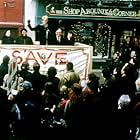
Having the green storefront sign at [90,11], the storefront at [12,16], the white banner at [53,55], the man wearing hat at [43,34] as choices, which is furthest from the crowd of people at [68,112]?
the green storefront sign at [90,11]

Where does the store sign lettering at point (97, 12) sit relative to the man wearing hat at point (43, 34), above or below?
above

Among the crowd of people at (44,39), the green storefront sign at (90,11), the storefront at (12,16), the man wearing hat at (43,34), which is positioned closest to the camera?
the crowd of people at (44,39)

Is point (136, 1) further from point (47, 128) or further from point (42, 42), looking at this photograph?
point (47, 128)

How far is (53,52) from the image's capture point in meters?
13.4

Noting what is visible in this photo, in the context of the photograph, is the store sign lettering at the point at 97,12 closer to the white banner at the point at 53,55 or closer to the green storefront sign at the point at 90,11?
the green storefront sign at the point at 90,11

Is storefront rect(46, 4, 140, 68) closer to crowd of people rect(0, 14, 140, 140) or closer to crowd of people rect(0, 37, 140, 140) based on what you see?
crowd of people rect(0, 14, 140, 140)

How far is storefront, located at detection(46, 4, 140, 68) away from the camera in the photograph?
20375 mm

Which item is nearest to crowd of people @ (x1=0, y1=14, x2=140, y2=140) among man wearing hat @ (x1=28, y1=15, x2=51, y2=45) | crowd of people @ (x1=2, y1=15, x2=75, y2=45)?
crowd of people @ (x1=2, y1=15, x2=75, y2=45)

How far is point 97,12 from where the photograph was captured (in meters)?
20.7

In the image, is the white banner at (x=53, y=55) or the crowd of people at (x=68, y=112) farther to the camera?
the white banner at (x=53, y=55)

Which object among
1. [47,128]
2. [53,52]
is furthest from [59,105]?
[53,52]

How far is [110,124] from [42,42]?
6.40m

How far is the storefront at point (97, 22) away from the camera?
20.4 meters

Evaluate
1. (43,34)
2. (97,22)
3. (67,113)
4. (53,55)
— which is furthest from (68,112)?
(97,22)
